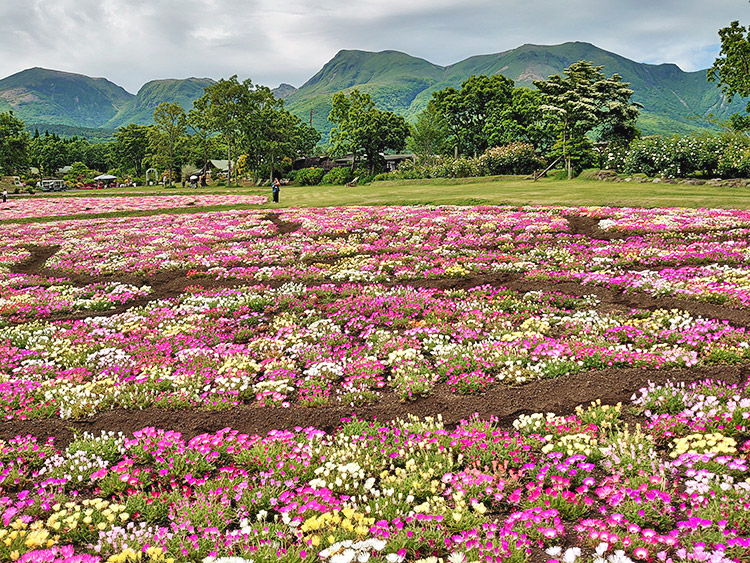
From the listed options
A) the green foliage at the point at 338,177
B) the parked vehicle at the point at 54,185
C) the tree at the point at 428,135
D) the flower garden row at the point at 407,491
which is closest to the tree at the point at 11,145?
the parked vehicle at the point at 54,185

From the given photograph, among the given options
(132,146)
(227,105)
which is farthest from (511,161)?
(132,146)

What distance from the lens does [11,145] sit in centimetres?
11150

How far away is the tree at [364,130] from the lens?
98.2 m

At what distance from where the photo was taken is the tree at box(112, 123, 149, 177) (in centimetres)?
15988

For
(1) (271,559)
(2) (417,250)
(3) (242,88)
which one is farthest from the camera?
Result: (3) (242,88)

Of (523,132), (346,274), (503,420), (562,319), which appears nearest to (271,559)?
(503,420)

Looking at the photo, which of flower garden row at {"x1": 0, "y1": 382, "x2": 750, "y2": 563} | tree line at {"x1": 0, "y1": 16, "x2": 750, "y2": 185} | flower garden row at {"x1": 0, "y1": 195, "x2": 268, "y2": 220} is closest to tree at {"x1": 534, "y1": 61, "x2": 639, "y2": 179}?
tree line at {"x1": 0, "y1": 16, "x2": 750, "y2": 185}

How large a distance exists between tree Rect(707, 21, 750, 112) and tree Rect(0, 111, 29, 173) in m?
138

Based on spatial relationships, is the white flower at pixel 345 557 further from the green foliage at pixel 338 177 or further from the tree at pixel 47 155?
the tree at pixel 47 155

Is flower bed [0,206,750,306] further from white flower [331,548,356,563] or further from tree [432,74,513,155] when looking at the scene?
tree [432,74,513,155]

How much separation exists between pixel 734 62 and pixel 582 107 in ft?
57.3

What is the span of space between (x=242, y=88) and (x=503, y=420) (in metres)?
104

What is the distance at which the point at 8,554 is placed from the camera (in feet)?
13.3

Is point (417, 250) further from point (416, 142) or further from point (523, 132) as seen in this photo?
point (416, 142)
